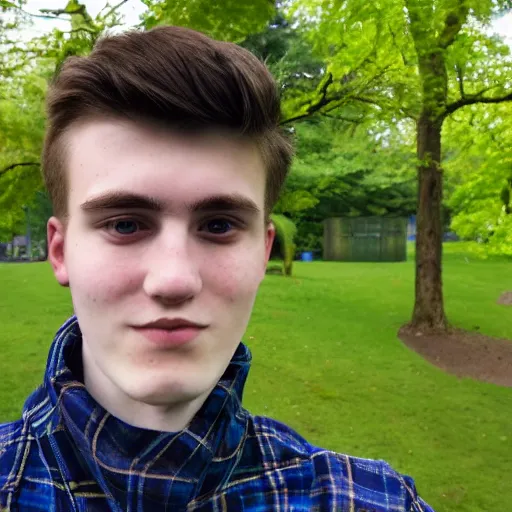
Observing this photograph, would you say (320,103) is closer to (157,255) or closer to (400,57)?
(400,57)

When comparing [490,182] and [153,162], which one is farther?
[490,182]

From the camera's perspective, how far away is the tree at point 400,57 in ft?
16.0

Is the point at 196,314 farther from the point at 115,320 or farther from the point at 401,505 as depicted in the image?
the point at 401,505

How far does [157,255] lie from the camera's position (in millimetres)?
1096

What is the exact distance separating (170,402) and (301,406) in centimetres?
482

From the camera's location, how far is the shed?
20.7 metres

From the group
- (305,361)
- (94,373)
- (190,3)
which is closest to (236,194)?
(94,373)

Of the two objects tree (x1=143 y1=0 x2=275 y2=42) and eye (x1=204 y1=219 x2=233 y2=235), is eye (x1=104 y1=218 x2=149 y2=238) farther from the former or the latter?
tree (x1=143 y1=0 x2=275 y2=42)

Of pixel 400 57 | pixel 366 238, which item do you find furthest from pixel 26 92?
pixel 366 238

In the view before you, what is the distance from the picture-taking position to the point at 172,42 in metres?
1.19

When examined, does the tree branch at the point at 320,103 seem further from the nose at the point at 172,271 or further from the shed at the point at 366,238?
the shed at the point at 366,238

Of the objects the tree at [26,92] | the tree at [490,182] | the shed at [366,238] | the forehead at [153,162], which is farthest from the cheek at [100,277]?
the shed at [366,238]

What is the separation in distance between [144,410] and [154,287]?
262mm

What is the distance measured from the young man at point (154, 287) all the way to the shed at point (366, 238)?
781 inches
